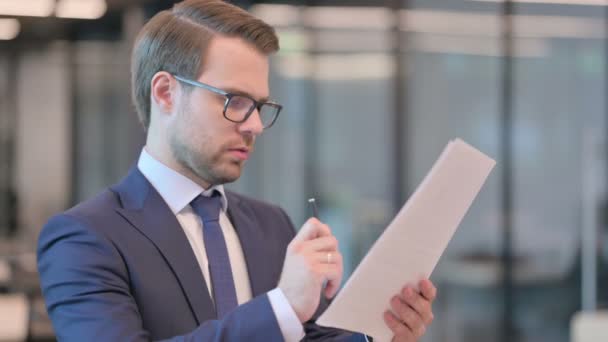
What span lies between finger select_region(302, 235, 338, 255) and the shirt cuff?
0.09m

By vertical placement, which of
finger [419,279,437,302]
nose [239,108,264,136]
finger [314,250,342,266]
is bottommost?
finger [419,279,437,302]

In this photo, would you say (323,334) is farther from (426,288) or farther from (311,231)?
(311,231)

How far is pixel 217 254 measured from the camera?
162cm

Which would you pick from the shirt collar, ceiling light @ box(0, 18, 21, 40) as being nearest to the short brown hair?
the shirt collar

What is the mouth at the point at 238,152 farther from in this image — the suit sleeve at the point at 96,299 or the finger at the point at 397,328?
the finger at the point at 397,328

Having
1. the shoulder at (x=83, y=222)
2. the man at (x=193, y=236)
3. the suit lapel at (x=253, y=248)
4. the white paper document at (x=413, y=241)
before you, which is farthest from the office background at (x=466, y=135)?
the white paper document at (x=413, y=241)

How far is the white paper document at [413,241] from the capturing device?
133 cm

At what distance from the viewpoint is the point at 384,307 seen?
151 cm

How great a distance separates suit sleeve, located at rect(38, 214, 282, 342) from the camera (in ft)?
4.49

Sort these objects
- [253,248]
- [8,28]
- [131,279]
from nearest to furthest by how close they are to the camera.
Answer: [131,279], [253,248], [8,28]

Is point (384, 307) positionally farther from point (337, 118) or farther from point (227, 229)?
point (337, 118)

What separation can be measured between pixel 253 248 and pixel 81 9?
4.36 meters

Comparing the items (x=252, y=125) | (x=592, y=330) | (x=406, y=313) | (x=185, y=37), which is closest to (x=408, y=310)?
(x=406, y=313)

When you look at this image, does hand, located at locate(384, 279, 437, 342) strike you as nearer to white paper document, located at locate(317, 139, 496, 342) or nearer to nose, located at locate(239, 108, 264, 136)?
white paper document, located at locate(317, 139, 496, 342)
